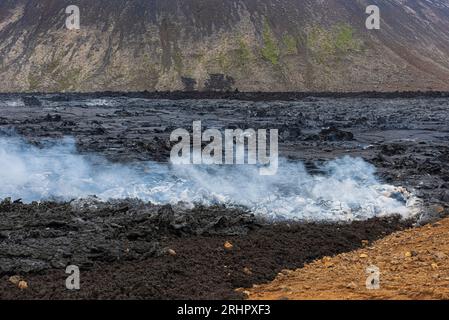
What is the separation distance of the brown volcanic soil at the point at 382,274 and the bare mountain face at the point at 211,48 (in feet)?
186

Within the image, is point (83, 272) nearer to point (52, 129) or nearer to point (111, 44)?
point (52, 129)

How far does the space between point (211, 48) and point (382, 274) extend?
222ft

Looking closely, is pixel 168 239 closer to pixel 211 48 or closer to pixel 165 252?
pixel 165 252

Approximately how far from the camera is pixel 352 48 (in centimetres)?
7775

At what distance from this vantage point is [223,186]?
52.2 feet

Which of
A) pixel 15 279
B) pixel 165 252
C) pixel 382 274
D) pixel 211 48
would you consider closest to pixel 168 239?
pixel 165 252

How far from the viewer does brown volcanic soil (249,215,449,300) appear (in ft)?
24.5

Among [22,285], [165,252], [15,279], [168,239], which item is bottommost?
[22,285]

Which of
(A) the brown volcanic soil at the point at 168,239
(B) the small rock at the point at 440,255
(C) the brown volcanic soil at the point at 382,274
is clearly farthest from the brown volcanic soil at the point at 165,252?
(B) the small rock at the point at 440,255

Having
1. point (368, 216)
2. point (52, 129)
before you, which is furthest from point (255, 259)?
point (52, 129)

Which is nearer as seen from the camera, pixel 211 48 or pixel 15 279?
pixel 15 279

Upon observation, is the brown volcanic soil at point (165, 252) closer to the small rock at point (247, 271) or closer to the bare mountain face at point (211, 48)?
the small rock at point (247, 271)

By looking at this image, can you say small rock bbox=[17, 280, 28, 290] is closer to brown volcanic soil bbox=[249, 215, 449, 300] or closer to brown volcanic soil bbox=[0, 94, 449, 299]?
brown volcanic soil bbox=[0, 94, 449, 299]

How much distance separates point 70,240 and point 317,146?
17.1 metres
